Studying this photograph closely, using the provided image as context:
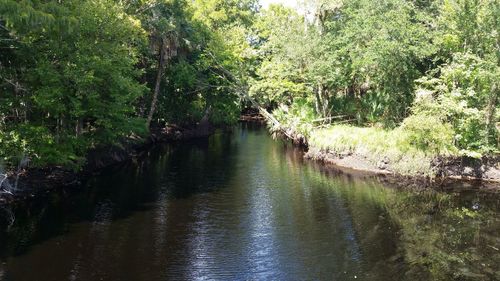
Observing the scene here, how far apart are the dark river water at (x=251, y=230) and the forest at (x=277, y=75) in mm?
2928

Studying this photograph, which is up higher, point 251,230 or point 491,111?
point 491,111

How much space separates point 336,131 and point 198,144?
14186 millimetres

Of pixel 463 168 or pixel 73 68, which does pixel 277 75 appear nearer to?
pixel 463 168

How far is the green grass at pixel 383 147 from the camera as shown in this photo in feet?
82.7

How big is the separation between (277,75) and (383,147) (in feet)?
43.0

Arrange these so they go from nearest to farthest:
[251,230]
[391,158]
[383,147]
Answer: [251,230] < [391,158] < [383,147]

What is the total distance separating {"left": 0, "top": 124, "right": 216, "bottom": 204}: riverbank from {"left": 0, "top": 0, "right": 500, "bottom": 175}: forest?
723 mm

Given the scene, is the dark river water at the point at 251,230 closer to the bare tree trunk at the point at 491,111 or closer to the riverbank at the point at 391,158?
the riverbank at the point at 391,158

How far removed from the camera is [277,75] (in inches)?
1463

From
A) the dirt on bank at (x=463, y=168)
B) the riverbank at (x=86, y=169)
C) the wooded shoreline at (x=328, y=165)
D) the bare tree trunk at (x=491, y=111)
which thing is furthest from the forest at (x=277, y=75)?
the riverbank at (x=86, y=169)

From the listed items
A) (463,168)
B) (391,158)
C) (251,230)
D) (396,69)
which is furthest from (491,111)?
(251,230)

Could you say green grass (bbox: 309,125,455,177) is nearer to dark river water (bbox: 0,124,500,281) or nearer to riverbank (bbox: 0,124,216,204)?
dark river water (bbox: 0,124,500,281)

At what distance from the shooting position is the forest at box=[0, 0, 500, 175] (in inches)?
780

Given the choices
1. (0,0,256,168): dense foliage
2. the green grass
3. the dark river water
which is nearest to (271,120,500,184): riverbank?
the green grass
